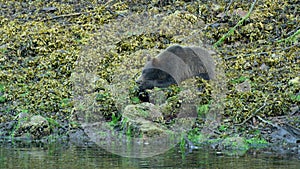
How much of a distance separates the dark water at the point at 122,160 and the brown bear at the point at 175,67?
2818 millimetres

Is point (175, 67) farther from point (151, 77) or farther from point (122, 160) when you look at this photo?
point (122, 160)

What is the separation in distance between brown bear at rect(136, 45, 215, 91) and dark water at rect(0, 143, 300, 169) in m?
2.82

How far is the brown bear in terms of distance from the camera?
11.7m

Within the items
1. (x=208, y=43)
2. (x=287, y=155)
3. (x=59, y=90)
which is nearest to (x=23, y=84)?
(x=59, y=90)

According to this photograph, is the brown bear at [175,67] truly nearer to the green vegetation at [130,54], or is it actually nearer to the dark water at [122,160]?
the green vegetation at [130,54]

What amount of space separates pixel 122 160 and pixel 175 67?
3925mm

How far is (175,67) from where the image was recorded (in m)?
11.8

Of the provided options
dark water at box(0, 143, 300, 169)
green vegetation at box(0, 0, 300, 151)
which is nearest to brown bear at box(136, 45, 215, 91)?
green vegetation at box(0, 0, 300, 151)

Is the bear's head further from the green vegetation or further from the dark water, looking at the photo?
the dark water

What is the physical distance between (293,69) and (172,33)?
10.9 ft

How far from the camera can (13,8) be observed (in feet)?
56.7

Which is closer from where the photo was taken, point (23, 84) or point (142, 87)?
point (142, 87)

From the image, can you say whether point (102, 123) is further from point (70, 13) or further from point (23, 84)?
point (70, 13)

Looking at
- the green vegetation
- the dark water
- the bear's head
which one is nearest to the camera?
the dark water
